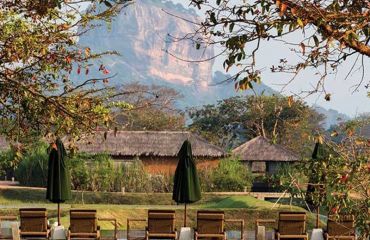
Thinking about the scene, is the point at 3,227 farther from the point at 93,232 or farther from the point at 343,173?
the point at 343,173

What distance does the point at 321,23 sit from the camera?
583cm

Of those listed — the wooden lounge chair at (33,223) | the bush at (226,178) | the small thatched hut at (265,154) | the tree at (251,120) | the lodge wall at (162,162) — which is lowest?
the wooden lounge chair at (33,223)

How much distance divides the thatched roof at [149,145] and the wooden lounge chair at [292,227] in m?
21.4

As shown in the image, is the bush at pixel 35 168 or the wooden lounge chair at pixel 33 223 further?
the bush at pixel 35 168

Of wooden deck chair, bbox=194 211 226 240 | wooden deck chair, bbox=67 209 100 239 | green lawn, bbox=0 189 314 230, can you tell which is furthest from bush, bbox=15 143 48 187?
wooden deck chair, bbox=194 211 226 240

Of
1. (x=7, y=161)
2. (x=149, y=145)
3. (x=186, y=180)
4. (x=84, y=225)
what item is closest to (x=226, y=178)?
(x=149, y=145)

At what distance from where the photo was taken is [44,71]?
37.3ft

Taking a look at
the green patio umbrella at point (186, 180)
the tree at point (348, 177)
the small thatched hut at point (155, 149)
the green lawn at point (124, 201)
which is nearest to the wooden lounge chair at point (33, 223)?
the green patio umbrella at point (186, 180)

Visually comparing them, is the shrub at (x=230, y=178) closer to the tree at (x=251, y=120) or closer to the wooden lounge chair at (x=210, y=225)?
the wooden lounge chair at (x=210, y=225)

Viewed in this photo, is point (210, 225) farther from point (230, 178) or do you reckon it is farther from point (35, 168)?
point (35, 168)

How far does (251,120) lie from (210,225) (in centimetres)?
4534

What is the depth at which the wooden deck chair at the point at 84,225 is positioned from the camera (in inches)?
572

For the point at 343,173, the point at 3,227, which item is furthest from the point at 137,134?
the point at 343,173

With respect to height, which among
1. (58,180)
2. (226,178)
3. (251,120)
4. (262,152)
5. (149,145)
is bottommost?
(226,178)
